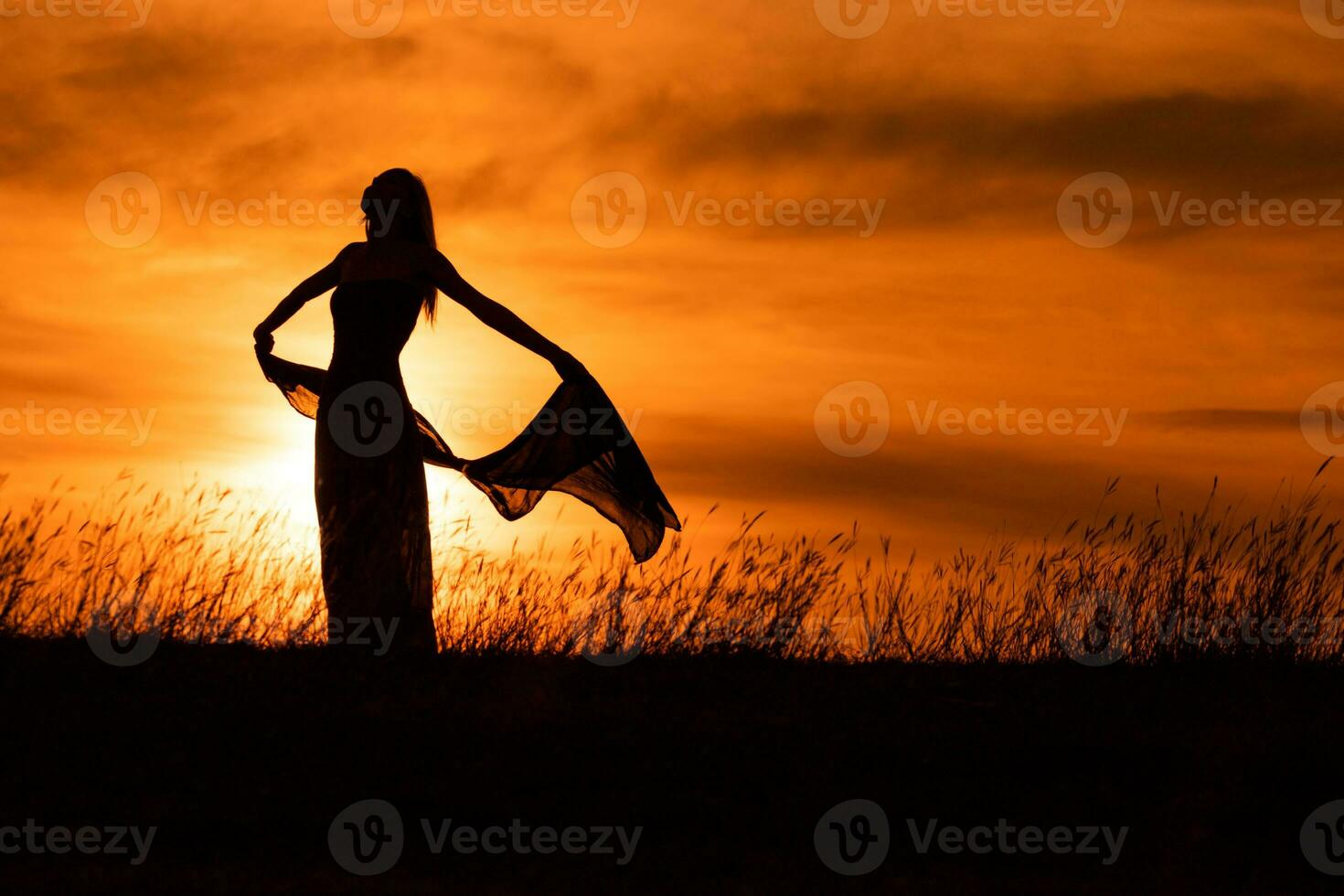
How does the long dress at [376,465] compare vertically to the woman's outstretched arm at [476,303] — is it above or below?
below

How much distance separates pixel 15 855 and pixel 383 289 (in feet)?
10.1

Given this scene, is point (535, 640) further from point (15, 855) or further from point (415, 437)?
A: point (15, 855)

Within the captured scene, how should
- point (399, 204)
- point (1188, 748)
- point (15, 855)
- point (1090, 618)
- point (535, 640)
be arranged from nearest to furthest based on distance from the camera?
1. point (15, 855)
2. point (1188, 748)
3. point (399, 204)
4. point (535, 640)
5. point (1090, 618)

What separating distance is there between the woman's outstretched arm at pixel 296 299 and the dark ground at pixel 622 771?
66.1 inches

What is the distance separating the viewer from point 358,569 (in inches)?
282

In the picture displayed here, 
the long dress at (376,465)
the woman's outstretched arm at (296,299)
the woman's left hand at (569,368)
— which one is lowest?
the long dress at (376,465)

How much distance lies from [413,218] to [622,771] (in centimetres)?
291

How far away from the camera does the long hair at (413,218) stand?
6953 mm

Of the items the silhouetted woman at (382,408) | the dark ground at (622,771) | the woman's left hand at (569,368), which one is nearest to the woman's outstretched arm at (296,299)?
the silhouetted woman at (382,408)

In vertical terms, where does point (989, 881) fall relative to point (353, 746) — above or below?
below

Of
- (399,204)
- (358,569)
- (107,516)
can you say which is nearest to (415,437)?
(358,569)

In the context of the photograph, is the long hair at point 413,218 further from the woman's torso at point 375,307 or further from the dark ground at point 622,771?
the dark ground at point 622,771

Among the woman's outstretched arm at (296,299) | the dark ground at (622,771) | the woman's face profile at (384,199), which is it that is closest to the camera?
the dark ground at (622,771)

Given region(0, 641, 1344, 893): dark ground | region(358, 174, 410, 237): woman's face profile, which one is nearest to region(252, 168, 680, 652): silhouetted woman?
region(358, 174, 410, 237): woman's face profile
